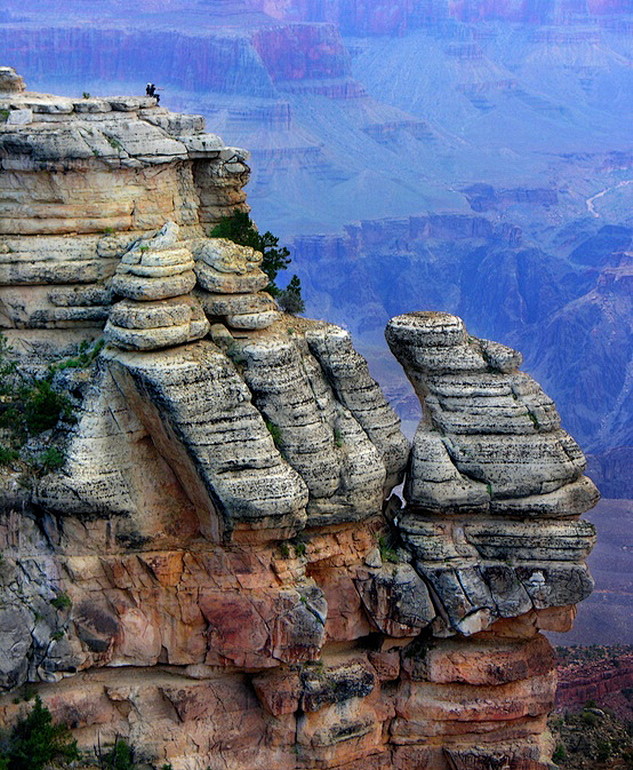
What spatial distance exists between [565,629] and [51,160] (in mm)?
19843

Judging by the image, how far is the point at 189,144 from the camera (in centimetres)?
4238

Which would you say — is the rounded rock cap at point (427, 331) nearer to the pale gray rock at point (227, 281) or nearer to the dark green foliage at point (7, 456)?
the pale gray rock at point (227, 281)

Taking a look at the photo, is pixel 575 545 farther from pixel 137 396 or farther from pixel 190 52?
pixel 190 52

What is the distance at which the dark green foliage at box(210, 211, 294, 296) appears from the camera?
43.4 m

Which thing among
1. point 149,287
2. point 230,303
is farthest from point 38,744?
point 230,303

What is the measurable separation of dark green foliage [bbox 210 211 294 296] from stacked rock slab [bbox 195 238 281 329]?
300 centimetres

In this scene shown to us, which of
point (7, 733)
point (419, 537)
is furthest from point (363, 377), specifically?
point (7, 733)

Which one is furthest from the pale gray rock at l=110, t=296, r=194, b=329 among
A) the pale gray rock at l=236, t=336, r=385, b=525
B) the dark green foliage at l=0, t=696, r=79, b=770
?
the dark green foliage at l=0, t=696, r=79, b=770

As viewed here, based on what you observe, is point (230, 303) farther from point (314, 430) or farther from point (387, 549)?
point (387, 549)

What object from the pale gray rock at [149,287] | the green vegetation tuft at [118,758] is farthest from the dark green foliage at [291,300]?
the green vegetation tuft at [118,758]

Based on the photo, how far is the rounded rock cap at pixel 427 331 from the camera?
42.2 meters

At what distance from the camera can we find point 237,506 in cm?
3797

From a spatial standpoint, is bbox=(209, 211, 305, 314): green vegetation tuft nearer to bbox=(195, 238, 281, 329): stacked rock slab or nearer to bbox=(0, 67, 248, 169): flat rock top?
bbox=(0, 67, 248, 169): flat rock top

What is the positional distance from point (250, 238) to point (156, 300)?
19.8 feet
